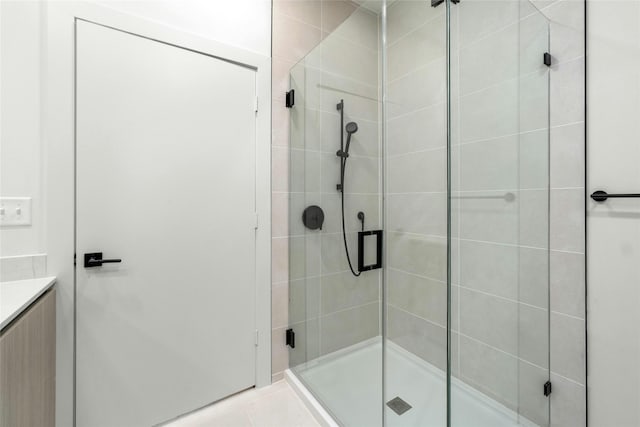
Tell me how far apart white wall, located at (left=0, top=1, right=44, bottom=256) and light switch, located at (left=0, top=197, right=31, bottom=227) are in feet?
0.06

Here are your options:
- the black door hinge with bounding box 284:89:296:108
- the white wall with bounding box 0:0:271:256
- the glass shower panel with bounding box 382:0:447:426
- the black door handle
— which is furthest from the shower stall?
the white wall with bounding box 0:0:271:256

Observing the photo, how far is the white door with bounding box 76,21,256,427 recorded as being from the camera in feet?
4.20

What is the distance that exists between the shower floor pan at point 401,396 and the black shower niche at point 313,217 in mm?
673

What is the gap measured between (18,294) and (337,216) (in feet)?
4.24

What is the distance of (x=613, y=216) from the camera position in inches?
44.7

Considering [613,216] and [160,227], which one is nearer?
[613,216]

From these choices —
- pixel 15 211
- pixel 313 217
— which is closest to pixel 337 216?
pixel 313 217

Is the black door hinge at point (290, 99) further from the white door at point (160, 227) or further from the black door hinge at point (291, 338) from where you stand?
the black door hinge at point (291, 338)

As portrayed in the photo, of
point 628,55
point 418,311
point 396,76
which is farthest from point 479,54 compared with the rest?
point 418,311

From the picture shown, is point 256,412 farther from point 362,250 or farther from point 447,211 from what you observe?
point 447,211

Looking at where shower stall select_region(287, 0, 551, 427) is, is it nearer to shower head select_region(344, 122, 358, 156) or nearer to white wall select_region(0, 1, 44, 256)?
shower head select_region(344, 122, 358, 156)

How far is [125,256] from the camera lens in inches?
52.9

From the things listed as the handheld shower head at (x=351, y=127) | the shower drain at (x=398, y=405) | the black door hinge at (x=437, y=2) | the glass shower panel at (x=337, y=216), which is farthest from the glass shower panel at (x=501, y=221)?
the handheld shower head at (x=351, y=127)

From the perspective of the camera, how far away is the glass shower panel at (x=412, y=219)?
119 cm
